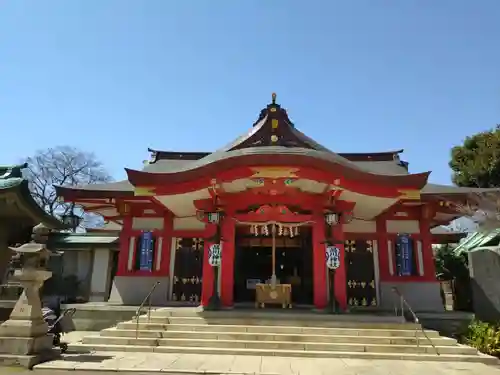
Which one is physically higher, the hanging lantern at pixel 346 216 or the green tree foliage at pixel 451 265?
the hanging lantern at pixel 346 216

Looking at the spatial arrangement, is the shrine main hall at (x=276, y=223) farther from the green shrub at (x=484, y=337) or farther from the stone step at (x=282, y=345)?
the green shrub at (x=484, y=337)

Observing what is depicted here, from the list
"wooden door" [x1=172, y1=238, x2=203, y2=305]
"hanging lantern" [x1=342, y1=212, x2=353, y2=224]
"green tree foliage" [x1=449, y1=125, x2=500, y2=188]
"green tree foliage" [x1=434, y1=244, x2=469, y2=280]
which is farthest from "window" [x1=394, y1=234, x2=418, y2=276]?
"green tree foliage" [x1=449, y1=125, x2=500, y2=188]

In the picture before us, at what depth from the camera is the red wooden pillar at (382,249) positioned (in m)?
12.8

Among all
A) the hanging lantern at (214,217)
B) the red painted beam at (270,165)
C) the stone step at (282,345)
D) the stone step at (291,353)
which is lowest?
the stone step at (291,353)

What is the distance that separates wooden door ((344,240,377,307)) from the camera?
12.6 metres

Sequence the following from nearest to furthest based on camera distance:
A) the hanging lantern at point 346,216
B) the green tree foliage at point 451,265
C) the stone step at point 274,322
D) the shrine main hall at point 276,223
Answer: the stone step at point 274,322, the shrine main hall at point 276,223, the hanging lantern at point 346,216, the green tree foliage at point 451,265

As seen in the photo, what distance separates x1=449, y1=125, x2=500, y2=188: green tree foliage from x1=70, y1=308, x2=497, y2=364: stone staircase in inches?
612

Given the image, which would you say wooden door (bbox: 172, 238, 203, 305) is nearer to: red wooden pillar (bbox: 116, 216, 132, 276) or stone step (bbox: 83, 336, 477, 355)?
red wooden pillar (bbox: 116, 216, 132, 276)

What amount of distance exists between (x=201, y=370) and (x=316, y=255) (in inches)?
220

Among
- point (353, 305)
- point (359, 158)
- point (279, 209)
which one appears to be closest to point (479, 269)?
point (353, 305)

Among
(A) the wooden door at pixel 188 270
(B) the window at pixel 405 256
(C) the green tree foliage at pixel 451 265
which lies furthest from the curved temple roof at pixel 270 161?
(C) the green tree foliage at pixel 451 265

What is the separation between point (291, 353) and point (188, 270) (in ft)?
19.3

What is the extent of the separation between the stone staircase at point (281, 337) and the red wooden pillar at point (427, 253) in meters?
3.81

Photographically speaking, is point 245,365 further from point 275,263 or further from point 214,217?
point 275,263
